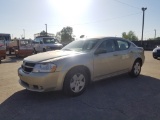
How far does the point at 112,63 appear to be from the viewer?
628cm

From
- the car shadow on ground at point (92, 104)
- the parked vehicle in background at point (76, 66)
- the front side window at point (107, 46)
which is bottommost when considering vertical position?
the car shadow on ground at point (92, 104)

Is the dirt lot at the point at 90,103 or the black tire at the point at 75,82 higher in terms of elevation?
the black tire at the point at 75,82

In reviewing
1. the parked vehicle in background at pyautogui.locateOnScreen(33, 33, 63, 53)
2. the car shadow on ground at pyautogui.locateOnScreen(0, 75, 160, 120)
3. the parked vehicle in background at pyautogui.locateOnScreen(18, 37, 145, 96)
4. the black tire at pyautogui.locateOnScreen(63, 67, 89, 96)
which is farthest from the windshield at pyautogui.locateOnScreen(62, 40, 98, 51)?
the parked vehicle in background at pyautogui.locateOnScreen(33, 33, 63, 53)

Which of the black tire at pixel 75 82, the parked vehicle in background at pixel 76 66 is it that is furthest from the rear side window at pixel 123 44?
the black tire at pixel 75 82

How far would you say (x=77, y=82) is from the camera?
5273 mm

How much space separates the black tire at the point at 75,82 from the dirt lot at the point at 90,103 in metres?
0.17

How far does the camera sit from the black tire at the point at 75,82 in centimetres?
504

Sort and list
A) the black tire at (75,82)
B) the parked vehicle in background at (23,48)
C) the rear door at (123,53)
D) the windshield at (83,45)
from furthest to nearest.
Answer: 1. the parked vehicle in background at (23,48)
2. the rear door at (123,53)
3. the windshield at (83,45)
4. the black tire at (75,82)

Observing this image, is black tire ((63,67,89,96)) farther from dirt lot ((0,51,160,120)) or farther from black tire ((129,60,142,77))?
black tire ((129,60,142,77))

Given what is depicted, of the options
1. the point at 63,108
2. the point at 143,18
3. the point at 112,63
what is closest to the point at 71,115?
the point at 63,108

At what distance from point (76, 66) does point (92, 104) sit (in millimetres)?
1089

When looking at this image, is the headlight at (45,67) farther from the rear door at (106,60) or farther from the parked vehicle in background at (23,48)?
the parked vehicle in background at (23,48)

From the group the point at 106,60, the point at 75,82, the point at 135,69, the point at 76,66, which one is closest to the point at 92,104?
the point at 75,82

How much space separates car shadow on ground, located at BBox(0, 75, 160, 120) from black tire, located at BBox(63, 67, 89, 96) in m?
0.16
